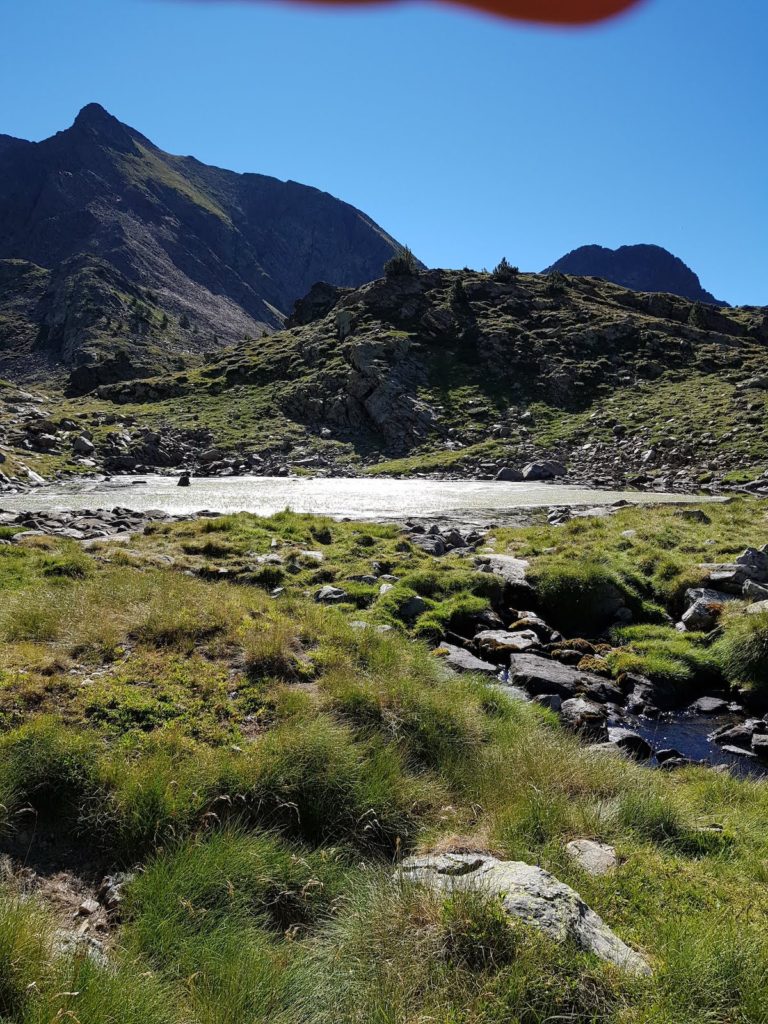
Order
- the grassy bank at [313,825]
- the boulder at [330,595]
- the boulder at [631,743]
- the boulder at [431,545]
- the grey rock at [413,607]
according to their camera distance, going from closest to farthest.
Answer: the grassy bank at [313,825] < the boulder at [631,743] < the grey rock at [413,607] < the boulder at [330,595] < the boulder at [431,545]

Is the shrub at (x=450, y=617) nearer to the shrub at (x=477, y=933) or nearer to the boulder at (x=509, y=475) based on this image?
the shrub at (x=477, y=933)

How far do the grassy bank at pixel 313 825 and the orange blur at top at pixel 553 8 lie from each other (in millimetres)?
4655

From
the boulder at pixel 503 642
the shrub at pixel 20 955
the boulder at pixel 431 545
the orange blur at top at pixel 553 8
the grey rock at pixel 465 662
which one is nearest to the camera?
the orange blur at top at pixel 553 8

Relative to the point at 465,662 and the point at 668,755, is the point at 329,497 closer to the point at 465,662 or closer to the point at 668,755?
the point at 465,662

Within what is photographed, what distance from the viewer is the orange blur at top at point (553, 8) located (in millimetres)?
2389

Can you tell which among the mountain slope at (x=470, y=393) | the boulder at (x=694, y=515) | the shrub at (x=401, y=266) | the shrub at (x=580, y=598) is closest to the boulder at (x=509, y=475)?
the mountain slope at (x=470, y=393)

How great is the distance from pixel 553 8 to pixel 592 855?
562cm

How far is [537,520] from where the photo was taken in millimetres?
26031

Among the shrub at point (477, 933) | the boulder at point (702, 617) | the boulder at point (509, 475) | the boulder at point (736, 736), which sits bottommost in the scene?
the boulder at point (736, 736)

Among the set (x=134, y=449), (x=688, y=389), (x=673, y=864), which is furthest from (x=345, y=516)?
(x=688, y=389)

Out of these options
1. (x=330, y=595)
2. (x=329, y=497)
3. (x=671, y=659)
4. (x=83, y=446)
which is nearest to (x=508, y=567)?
(x=671, y=659)

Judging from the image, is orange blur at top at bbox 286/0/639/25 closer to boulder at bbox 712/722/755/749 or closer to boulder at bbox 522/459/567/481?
boulder at bbox 712/722/755/749

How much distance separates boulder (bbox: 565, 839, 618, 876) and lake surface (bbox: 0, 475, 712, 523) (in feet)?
66.6

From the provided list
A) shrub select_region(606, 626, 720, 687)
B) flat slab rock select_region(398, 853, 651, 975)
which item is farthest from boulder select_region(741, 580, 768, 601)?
flat slab rock select_region(398, 853, 651, 975)
